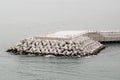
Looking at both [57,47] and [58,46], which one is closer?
[57,47]

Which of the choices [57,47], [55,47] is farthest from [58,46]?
[55,47]

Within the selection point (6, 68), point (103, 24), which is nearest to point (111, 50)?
point (6, 68)

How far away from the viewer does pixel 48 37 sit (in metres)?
45.9

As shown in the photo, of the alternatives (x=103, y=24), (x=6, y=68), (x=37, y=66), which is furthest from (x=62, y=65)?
(x=103, y=24)

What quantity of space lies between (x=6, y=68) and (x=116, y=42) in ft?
61.5

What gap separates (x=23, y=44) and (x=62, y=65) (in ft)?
25.4

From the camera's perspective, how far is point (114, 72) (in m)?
35.8

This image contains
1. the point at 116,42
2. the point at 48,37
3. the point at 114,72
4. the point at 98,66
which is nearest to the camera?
the point at 114,72

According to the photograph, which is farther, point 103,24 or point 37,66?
point 103,24

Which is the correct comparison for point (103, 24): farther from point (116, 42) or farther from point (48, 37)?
point (48, 37)

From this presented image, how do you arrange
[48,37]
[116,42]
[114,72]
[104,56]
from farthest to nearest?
[116,42] < [48,37] < [104,56] < [114,72]

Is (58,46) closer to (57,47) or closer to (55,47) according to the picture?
(57,47)

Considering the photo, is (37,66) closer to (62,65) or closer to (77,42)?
(62,65)

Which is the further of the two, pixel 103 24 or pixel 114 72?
pixel 103 24
